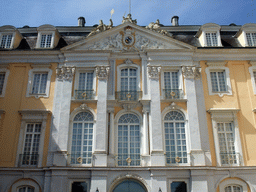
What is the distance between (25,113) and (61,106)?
2.36m

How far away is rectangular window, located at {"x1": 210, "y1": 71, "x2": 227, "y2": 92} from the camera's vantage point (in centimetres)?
1947

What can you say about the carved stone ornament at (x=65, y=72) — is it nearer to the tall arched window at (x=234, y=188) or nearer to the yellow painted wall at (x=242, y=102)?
the yellow painted wall at (x=242, y=102)

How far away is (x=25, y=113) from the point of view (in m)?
18.5

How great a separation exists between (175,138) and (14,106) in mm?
10791

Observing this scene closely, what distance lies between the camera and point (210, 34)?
831 inches

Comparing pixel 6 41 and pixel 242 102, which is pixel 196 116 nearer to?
pixel 242 102

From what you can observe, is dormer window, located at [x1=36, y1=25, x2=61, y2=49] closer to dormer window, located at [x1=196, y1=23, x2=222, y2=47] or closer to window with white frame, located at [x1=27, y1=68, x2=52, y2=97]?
window with white frame, located at [x1=27, y1=68, x2=52, y2=97]

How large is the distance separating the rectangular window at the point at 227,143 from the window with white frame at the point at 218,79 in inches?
90.5

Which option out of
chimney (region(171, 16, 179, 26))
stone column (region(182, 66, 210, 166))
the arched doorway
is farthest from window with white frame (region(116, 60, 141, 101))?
chimney (region(171, 16, 179, 26))

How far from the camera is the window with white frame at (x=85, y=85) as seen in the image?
19.1 meters

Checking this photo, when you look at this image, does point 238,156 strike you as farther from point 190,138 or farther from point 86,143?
point 86,143

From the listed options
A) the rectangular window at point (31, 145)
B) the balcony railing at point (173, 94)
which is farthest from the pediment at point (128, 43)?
the rectangular window at point (31, 145)

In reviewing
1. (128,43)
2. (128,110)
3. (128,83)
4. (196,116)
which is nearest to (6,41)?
(128,43)

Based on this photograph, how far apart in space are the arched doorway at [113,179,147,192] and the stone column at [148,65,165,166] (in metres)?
1.53
